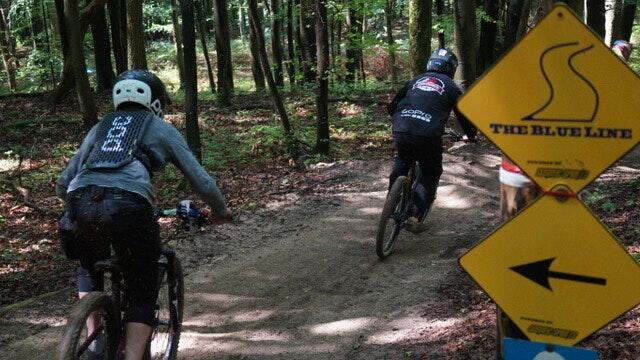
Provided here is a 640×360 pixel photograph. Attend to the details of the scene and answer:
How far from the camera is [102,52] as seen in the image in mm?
18266

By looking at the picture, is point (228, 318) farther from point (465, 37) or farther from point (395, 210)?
point (465, 37)

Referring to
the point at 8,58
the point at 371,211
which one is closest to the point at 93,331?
the point at 371,211

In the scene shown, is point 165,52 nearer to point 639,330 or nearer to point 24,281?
point 24,281

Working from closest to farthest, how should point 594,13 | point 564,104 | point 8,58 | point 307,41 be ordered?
point 564,104 < point 594,13 < point 307,41 < point 8,58

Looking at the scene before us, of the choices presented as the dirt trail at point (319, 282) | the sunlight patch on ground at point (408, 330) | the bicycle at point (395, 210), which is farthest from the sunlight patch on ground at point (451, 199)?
the sunlight patch on ground at point (408, 330)

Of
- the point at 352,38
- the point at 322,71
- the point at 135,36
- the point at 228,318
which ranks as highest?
the point at 135,36

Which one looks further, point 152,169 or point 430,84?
point 430,84

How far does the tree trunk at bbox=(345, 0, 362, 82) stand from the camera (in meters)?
18.5

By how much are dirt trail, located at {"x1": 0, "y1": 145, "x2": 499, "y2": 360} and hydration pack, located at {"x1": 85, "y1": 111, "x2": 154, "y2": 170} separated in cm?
208

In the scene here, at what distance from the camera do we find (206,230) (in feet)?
25.2

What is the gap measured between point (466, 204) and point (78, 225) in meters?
6.15

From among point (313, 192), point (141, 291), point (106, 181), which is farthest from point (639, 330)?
point (313, 192)

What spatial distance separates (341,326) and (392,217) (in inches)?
73.6

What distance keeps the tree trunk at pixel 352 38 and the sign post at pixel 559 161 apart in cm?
1505
